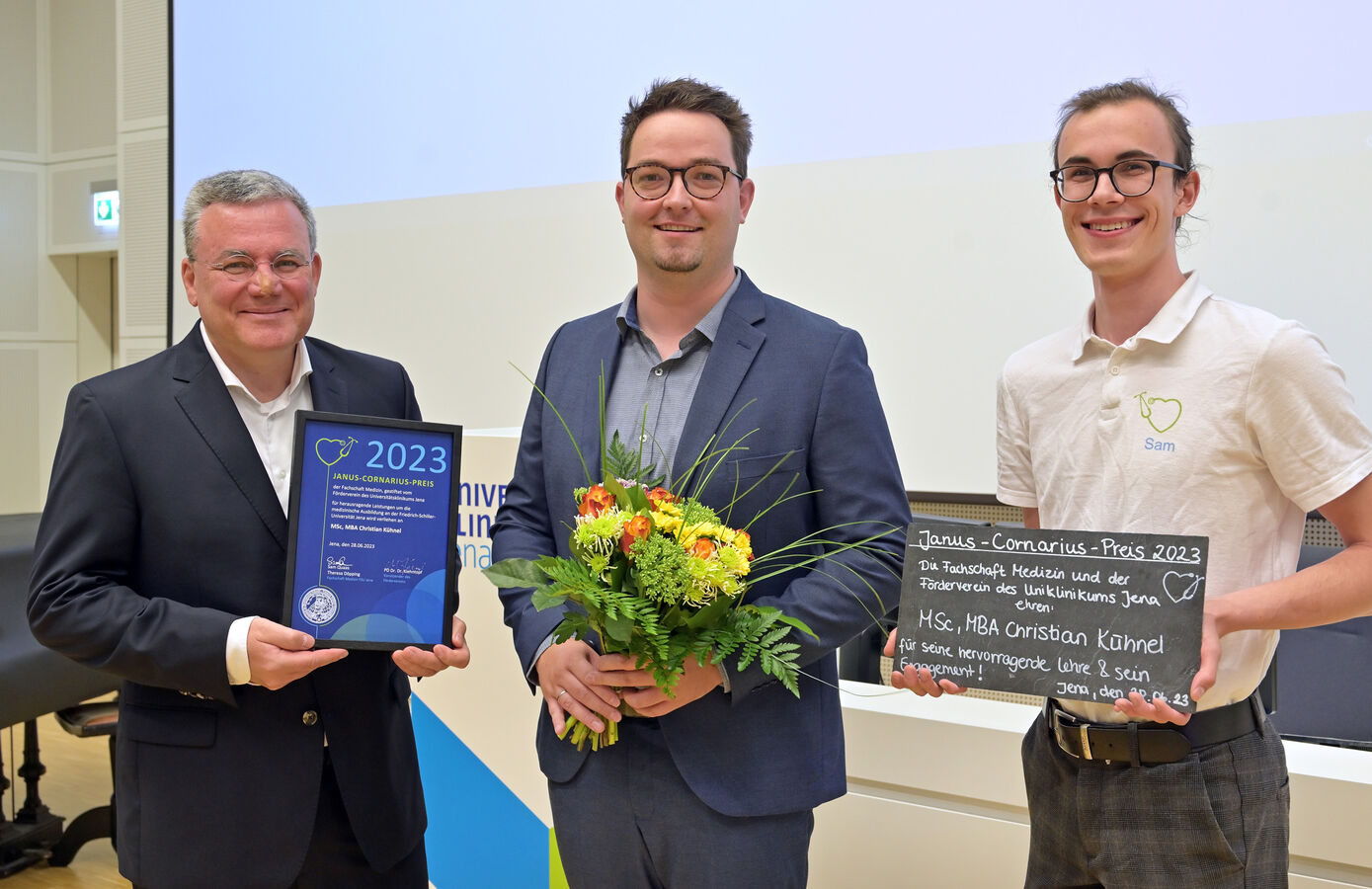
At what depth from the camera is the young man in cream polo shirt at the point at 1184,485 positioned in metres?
1.46

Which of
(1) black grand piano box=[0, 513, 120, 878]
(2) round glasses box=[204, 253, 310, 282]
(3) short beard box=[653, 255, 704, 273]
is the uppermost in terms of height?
(3) short beard box=[653, 255, 704, 273]

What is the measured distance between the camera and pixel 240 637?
172cm

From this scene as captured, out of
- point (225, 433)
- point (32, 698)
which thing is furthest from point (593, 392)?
point (32, 698)

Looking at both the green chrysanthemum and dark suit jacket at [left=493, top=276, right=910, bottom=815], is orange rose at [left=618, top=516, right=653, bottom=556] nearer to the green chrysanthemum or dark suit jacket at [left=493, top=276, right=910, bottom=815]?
the green chrysanthemum

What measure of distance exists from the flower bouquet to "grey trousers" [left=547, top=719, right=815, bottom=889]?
23 centimetres

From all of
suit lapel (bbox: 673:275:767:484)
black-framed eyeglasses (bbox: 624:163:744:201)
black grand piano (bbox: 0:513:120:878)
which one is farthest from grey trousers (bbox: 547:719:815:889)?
black grand piano (bbox: 0:513:120:878)

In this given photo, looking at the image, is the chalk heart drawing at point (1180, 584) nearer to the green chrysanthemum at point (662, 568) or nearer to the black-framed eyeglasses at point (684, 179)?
the green chrysanthemum at point (662, 568)

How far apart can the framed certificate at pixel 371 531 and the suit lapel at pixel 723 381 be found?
1.33ft

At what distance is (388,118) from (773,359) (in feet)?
11.6

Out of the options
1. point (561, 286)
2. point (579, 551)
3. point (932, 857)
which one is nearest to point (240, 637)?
point (579, 551)

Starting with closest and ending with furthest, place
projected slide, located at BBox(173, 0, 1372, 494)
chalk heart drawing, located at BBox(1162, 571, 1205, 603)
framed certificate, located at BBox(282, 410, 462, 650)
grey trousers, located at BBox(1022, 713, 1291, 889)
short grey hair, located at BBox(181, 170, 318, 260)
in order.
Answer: chalk heart drawing, located at BBox(1162, 571, 1205, 603) → grey trousers, located at BBox(1022, 713, 1291, 889) → framed certificate, located at BBox(282, 410, 462, 650) → short grey hair, located at BBox(181, 170, 318, 260) → projected slide, located at BBox(173, 0, 1372, 494)

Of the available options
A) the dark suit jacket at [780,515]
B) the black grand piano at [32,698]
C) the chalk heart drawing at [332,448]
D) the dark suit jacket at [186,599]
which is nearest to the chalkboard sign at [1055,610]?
the dark suit jacket at [780,515]

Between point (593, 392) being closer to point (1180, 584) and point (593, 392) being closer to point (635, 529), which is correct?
point (635, 529)

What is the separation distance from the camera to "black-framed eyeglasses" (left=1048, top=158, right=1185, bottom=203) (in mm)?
1559
